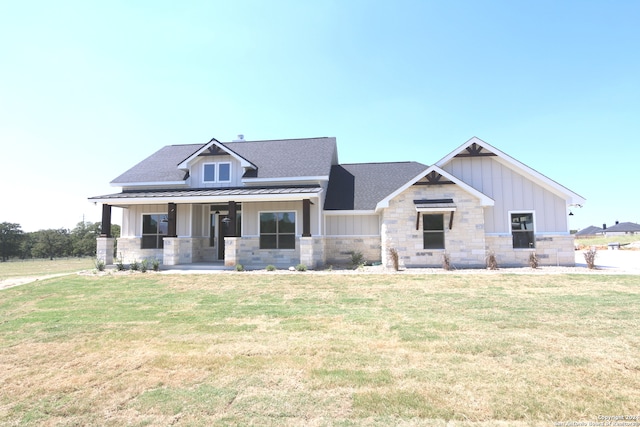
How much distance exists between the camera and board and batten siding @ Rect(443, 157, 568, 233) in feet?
47.4

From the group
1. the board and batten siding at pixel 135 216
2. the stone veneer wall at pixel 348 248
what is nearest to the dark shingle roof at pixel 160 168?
the board and batten siding at pixel 135 216

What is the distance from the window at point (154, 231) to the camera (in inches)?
694

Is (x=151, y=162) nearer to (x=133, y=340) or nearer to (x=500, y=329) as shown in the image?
(x=133, y=340)

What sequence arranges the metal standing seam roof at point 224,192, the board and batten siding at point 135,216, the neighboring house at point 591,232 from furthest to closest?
the neighboring house at point 591,232 < the board and batten siding at point 135,216 < the metal standing seam roof at point 224,192

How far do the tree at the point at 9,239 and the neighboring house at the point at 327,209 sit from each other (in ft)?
128

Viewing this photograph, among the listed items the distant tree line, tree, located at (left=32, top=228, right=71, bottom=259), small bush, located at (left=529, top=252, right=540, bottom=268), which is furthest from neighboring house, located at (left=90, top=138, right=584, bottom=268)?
tree, located at (left=32, top=228, right=71, bottom=259)

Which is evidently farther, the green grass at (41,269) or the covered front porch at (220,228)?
the green grass at (41,269)

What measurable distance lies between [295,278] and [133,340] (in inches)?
262

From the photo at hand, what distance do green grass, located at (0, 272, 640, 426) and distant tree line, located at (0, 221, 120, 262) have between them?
40.2 meters

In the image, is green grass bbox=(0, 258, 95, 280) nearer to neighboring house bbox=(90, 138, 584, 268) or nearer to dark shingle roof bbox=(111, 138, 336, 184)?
neighboring house bbox=(90, 138, 584, 268)

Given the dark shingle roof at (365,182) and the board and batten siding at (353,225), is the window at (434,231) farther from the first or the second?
the dark shingle roof at (365,182)

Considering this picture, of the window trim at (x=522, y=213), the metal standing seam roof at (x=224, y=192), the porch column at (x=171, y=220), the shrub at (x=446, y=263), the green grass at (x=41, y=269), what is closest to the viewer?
the shrub at (x=446, y=263)

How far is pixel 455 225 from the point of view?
46.2 ft

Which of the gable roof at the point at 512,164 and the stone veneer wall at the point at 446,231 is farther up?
the gable roof at the point at 512,164
